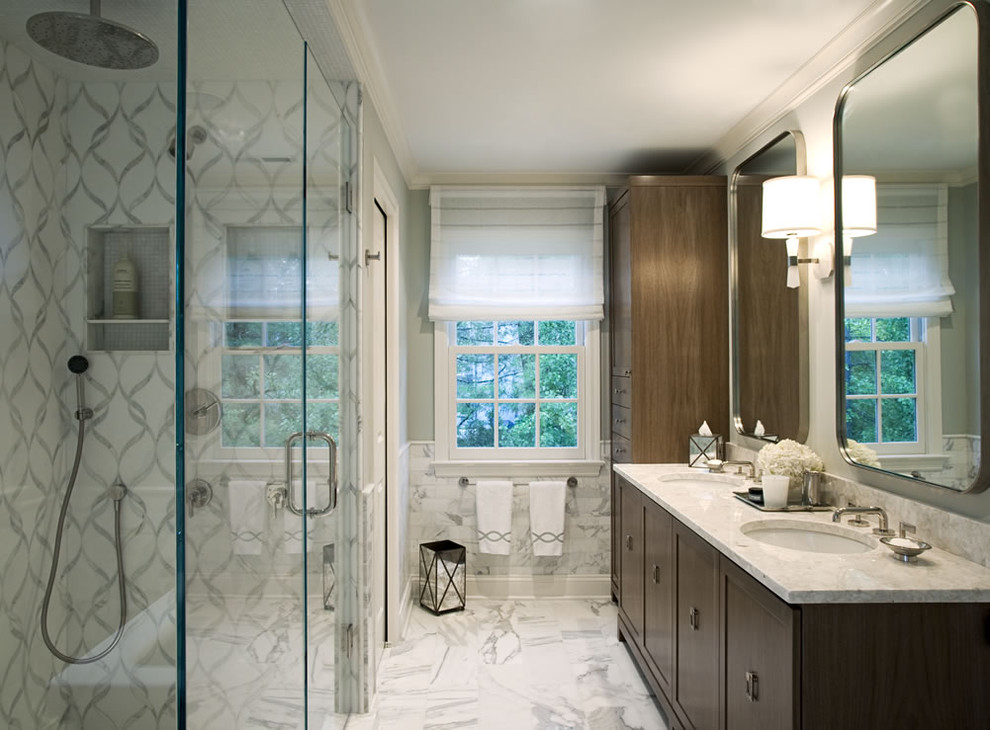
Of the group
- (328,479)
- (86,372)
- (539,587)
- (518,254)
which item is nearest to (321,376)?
(328,479)

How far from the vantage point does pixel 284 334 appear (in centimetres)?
175

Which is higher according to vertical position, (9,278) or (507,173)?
(507,173)

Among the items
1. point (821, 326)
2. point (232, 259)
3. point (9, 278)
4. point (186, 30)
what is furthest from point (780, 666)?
point (186, 30)

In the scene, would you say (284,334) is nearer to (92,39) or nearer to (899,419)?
(92,39)

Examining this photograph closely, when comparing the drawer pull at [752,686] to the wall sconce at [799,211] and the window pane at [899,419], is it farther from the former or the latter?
the wall sconce at [799,211]

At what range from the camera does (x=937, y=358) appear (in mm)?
1832

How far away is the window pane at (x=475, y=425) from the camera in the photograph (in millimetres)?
4066

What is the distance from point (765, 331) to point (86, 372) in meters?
2.71

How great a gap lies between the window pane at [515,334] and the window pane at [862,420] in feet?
6.89

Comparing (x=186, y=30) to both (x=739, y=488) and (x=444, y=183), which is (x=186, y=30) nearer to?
(x=739, y=488)

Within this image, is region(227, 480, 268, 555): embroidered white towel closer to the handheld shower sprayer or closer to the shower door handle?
the shower door handle

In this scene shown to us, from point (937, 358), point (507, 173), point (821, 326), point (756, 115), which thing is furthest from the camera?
point (507, 173)

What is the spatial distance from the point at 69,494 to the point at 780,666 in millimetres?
1535

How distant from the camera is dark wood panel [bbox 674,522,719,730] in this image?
200 cm
